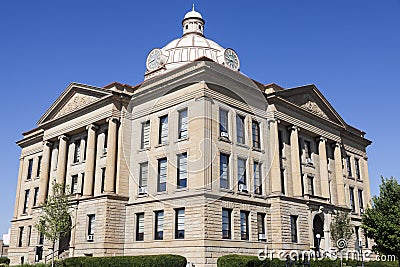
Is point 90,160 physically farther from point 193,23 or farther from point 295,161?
point 193,23

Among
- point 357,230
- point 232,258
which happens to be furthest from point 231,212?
point 357,230

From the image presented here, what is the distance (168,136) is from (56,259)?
14237 mm

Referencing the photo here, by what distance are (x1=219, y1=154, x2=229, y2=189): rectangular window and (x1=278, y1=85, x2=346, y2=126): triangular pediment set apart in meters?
9.01

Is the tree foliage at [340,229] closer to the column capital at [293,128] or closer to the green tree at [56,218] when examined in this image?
the column capital at [293,128]

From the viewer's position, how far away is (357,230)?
149 ft

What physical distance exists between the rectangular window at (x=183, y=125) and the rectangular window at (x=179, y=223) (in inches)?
229

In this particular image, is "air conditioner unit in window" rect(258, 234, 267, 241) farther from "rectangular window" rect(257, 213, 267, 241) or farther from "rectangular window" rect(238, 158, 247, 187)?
"rectangular window" rect(238, 158, 247, 187)

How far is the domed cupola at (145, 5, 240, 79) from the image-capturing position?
44812 mm

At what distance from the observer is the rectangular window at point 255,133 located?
1387 inches

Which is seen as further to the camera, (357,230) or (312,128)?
(357,230)

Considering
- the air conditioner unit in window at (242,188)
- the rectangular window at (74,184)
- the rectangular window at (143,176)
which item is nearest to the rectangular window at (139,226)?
the rectangular window at (143,176)

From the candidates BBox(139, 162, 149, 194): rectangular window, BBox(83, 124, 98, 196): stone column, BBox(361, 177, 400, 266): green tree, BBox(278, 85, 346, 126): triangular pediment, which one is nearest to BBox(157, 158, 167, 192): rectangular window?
BBox(139, 162, 149, 194): rectangular window

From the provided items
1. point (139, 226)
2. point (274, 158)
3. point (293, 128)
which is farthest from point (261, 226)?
point (293, 128)

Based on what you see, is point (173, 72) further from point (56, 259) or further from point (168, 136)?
point (56, 259)
